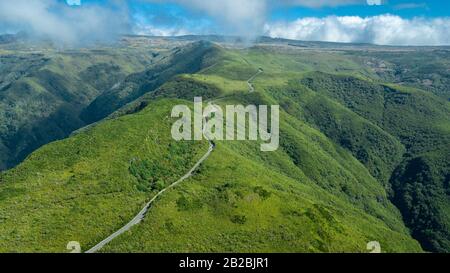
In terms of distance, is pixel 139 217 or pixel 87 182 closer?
pixel 139 217

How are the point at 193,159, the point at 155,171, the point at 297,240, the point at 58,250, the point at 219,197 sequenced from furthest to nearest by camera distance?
the point at 193,159, the point at 155,171, the point at 219,197, the point at 297,240, the point at 58,250

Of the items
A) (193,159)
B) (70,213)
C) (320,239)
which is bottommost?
(320,239)

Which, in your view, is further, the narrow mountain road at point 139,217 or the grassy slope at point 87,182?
the grassy slope at point 87,182

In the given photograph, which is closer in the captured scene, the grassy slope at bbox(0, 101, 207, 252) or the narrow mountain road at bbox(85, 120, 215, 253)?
the narrow mountain road at bbox(85, 120, 215, 253)

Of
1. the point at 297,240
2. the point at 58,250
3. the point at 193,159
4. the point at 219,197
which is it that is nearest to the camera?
the point at 58,250

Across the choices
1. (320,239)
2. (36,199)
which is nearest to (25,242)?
(36,199)

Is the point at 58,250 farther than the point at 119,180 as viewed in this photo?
No

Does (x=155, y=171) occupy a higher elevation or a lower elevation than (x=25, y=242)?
higher

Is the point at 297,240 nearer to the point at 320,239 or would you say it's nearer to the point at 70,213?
the point at 320,239

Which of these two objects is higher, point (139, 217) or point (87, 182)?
point (87, 182)
